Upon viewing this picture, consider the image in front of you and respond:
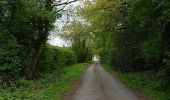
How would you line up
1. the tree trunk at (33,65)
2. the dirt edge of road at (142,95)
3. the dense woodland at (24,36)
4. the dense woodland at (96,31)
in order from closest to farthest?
the dirt edge of road at (142,95) → the dense woodland at (96,31) → the dense woodland at (24,36) → the tree trunk at (33,65)

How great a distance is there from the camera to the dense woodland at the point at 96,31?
20578 mm

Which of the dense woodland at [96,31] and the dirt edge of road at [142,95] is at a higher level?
the dense woodland at [96,31]

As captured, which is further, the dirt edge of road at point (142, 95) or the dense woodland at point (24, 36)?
the dense woodland at point (24, 36)

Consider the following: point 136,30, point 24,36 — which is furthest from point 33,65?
point 136,30

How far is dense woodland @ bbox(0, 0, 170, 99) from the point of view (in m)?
20.6

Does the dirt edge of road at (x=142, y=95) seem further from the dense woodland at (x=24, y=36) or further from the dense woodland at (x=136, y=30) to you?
the dense woodland at (x=24, y=36)

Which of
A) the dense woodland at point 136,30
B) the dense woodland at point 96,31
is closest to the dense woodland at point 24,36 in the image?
the dense woodland at point 96,31

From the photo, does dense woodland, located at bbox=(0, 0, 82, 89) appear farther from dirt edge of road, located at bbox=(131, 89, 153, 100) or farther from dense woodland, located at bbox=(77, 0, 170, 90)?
dirt edge of road, located at bbox=(131, 89, 153, 100)

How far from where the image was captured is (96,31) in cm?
3562

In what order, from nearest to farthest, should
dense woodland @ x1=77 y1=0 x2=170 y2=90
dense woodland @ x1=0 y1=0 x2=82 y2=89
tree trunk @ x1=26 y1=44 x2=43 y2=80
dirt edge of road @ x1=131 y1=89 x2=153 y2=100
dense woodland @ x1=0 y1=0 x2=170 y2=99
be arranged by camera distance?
dirt edge of road @ x1=131 y1=89 x2=153 y2=100, dense woodland @ x1=77 y1=0 x2=170 y2=90, dense woodland @ x1=0 y1=0 x2=170 y2=99, dense woodland @ x1=0 y1=0 x2=82 y2=89, tree trunk @ x1=26 y1=44 x2=43 y2=80

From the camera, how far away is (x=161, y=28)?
21.2m

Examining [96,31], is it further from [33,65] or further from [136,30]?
[33,65]

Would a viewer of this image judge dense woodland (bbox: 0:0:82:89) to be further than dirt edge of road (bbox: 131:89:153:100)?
Yes

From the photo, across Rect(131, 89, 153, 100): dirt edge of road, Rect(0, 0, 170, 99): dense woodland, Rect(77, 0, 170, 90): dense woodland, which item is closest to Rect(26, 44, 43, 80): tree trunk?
Rect(0, 0, 170, 99): dense woodland
